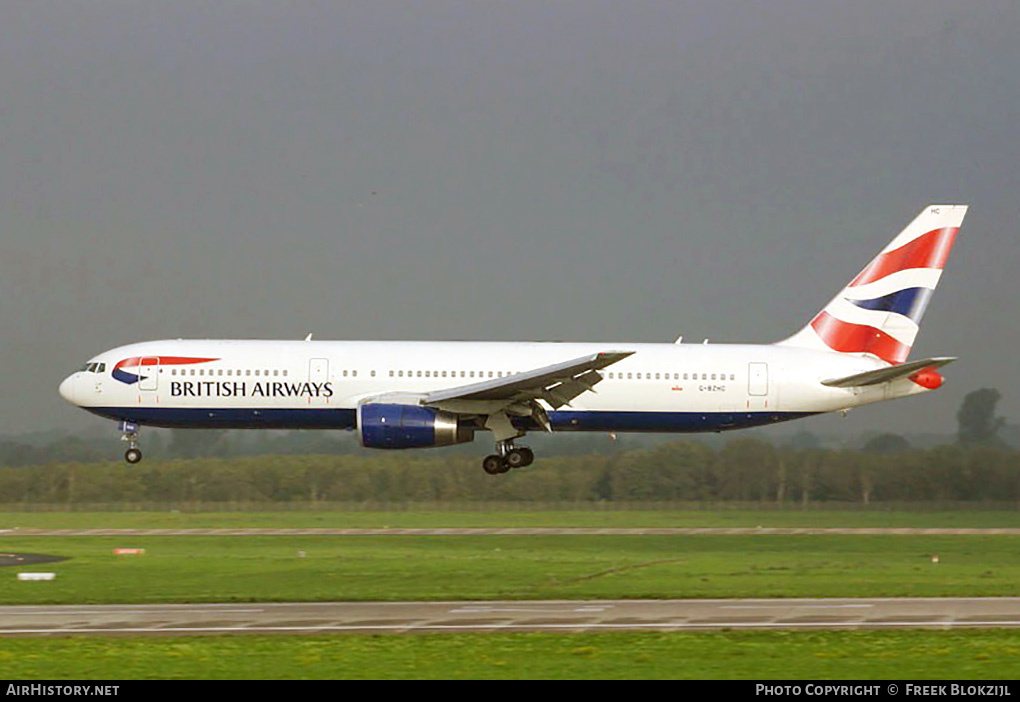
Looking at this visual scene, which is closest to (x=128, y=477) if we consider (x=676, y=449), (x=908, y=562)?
(x=676, y=449)

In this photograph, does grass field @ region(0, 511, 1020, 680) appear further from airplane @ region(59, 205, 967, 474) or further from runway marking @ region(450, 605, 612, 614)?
airplane @ region(59, 205, 967, 474)

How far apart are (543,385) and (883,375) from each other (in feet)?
31.4

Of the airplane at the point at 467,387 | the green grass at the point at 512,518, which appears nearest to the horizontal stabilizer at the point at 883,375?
the airplane at the point at 467,387

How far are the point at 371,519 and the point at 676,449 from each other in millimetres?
11656

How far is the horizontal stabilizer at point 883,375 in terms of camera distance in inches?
1454

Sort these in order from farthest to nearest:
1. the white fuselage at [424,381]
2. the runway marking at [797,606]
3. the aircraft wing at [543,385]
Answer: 1. the white fuselage at [424,381]
2. the aircraft wing at [543,385]
3. the runway marking at [797,606]

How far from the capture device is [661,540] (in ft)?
127

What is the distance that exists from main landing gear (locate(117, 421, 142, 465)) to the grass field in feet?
7.63

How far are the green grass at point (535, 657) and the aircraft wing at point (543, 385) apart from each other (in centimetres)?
1476

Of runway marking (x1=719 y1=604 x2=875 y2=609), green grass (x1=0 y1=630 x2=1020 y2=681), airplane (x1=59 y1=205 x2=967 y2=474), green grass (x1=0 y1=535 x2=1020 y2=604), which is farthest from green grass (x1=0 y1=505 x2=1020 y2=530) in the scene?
green grass (x1=0 y1=630 x2=1020 y2=681)

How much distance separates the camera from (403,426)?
36625 millimetres

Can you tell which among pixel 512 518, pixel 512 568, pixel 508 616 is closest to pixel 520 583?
pixel 512 568

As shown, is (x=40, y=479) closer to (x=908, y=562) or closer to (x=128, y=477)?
(x=128, y=477)

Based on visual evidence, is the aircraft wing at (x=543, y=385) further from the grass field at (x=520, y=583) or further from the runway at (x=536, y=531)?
the runway at (x=536, y=531)
